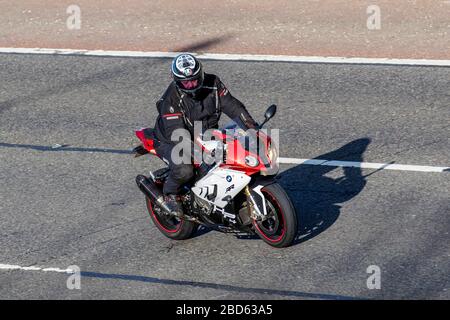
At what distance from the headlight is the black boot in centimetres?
113

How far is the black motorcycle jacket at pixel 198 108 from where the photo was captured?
33.8 ft

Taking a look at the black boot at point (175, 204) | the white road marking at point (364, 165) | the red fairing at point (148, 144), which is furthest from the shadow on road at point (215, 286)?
the white road marking at point (364, 165)

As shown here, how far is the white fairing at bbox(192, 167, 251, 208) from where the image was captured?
9938 millimetres

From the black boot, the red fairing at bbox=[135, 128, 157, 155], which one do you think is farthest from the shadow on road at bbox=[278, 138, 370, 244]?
the red fairing at bbox=[135, 128, 157, 155]

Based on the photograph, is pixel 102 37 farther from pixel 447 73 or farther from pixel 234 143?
pixel 234 143

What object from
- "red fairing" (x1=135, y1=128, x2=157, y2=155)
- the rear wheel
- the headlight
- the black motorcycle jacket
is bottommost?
the rear wheel

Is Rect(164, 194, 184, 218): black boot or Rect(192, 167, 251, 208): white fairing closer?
Rect(192, 167, 251, 208): white fairing

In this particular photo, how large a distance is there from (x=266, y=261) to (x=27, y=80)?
723 centimetres

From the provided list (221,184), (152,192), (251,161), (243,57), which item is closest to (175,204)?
(152,192)

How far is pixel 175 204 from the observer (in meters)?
10.5

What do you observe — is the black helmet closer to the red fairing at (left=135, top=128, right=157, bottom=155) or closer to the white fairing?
the red fairing at (left=135, top=128, right=157, bottom=155)
